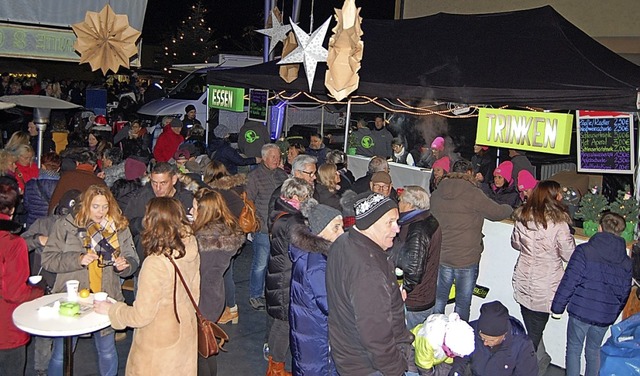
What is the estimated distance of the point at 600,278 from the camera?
5172 mm

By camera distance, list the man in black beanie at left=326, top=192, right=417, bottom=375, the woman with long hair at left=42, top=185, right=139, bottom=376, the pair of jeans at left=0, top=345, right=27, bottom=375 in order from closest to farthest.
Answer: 1. the man in black beanie at left=326, top=192, right=417, bottom=375
2. the pair of jeans at left=0, top=345, right=27, bottom=375
3. the woman with long hair at left=42, top=185, right=139, bottom=376

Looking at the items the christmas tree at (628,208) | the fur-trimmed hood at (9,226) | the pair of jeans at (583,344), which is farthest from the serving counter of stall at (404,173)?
the fur-trimmed hood at (9,226)

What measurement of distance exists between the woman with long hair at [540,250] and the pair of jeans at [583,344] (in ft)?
1.05

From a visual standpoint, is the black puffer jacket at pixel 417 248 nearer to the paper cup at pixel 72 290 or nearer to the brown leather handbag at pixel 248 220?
the brown leather handbag at pixel 248 220

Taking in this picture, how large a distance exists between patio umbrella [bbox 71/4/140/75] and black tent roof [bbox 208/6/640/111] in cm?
220

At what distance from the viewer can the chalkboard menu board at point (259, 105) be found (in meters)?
10.4

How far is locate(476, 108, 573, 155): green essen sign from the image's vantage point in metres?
6.02

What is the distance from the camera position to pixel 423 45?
8.38m

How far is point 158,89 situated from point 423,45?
13.5 meters

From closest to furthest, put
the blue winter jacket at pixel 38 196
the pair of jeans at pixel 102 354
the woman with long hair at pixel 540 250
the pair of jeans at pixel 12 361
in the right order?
the pair of jeans at pixel 12 361, the pair of jeans at pixel 102 354, the woman with long hair at pixel 540 250, the blue winter jacket at pixel 38 196

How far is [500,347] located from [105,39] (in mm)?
5776

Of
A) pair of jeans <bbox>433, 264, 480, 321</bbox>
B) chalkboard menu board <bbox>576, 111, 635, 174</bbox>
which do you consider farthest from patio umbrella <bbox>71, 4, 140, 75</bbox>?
chalkboard menu board <bbox>576, 111, 635, 174</bbox>

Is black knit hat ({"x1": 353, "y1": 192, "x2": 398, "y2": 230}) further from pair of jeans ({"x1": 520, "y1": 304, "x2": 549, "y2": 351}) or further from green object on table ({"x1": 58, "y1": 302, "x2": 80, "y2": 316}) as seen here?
pair of jeans ({"x1": 520, "y1": 304, "x2": 549, "y2": 351})

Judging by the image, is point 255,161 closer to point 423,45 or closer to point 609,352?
point 423,45
